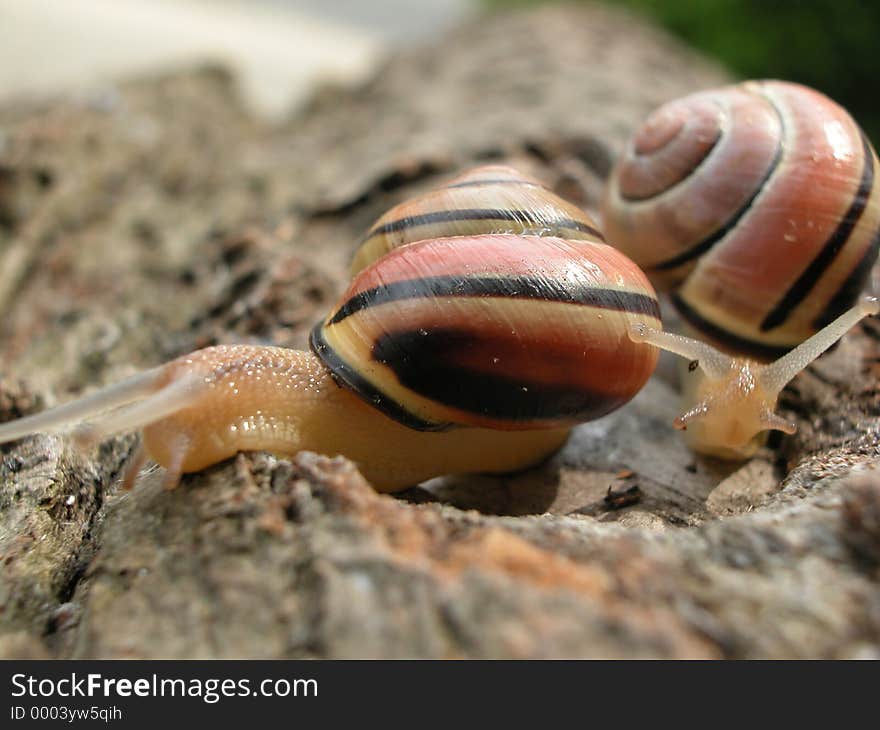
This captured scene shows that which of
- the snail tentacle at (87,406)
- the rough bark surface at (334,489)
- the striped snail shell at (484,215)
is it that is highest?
the striped snail shell at (484,215)

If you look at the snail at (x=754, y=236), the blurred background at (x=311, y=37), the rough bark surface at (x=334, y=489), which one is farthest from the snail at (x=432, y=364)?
the blurred background at (x=311, y=37)

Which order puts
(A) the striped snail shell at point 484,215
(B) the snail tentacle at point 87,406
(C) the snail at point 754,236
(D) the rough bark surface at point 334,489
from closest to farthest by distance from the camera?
(D) the rough bark surface at point 334,489
(B) the snail tentacle at point 87,406
(A) the striped snail shell at point 484,215
(C) the snail at point 754,236

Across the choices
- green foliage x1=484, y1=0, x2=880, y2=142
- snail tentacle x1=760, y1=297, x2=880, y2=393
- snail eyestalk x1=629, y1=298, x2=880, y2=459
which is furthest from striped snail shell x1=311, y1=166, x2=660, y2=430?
green foliage x1=484, y1=0, x2=880, y2=142

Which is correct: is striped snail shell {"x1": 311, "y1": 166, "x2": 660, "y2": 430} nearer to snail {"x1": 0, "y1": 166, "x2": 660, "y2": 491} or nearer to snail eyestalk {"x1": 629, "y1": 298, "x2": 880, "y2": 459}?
snail {"x1": 0, "y1": 166, "x2": 660, "y2": 491}

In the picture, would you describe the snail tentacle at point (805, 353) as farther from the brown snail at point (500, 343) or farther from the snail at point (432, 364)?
the snail at point (432, 364)

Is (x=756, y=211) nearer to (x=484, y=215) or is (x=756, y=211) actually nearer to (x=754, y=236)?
(x=754, y=236)

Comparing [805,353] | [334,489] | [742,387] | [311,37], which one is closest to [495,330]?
[334,489]
